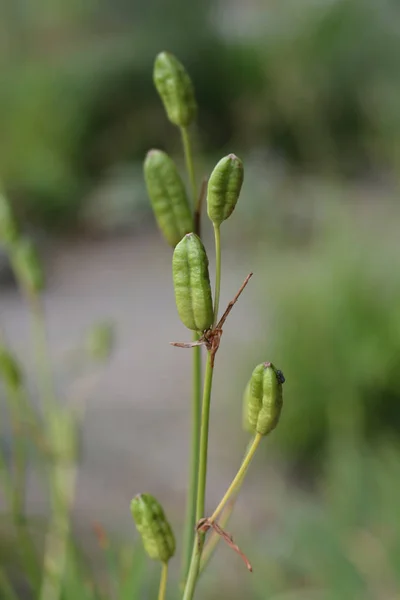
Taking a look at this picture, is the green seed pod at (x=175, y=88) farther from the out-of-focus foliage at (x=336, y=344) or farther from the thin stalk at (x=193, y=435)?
the out-of-focus foliage at (x=336, y=344)

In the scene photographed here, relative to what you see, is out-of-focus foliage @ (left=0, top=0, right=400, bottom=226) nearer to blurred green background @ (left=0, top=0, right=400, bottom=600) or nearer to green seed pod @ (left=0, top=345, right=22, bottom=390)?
blurred green background @ (left=0, top=0, right=400, bottom=600)

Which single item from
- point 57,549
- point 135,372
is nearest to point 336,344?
point 135,372

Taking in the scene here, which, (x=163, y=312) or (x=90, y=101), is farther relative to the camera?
(x=90, y=101)

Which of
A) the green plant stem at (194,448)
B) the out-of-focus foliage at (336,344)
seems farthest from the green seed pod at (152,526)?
the out-of-focus foliage at (336,344)

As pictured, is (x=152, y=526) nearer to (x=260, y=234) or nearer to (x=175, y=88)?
(x=175, y=88)

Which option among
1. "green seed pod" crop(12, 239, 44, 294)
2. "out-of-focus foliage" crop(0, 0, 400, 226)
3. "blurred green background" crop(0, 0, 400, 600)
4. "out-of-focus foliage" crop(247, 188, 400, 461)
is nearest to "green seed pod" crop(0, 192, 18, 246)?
"green seed pod" crop(12, 239, 44, 294)

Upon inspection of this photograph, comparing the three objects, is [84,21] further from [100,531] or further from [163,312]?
[100,531]

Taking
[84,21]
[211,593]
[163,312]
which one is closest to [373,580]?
[211,593]
